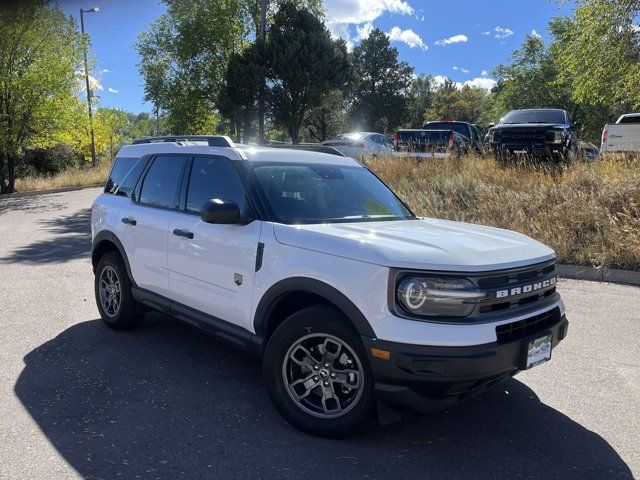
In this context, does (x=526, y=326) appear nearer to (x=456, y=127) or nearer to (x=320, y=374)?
(x=320, y=374)

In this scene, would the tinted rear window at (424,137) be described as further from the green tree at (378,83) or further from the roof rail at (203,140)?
the green tree at (378,83)

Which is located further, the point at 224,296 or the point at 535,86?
the point at 535,86

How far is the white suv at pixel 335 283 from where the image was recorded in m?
2.83

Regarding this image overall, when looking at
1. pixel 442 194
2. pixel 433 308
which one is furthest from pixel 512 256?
pixel 442 194

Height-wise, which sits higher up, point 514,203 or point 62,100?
point 62,100

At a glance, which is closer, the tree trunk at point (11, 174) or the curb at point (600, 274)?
the curb at point (600, 274)

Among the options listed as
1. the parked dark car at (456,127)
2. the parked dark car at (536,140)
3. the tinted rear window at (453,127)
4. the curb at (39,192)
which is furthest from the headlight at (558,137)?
the curb at (39,192)

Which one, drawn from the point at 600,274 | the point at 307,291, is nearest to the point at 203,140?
the point at 307,291

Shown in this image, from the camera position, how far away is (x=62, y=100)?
21.6 metres

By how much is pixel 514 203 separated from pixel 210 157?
6958 millimetres

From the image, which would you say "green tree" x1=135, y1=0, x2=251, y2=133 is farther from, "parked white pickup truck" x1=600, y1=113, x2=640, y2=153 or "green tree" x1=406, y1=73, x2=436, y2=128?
"green tree" x1=406, y1=73, x2=436, y2=128

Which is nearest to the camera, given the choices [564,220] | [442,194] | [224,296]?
[224,296]

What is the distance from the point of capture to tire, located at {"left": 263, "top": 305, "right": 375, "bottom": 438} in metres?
3.03

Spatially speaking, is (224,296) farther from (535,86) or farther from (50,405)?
(535,86)
